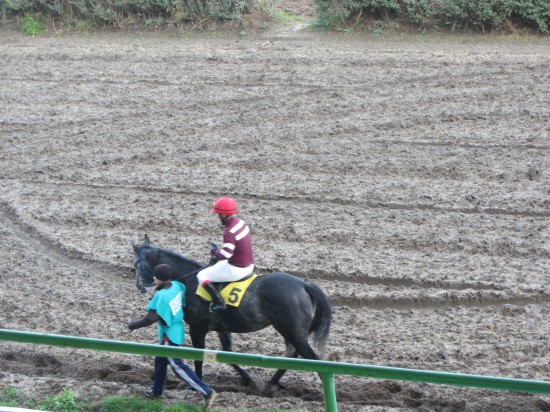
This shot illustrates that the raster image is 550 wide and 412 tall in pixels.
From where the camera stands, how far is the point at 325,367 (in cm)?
621

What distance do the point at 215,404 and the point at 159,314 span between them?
1057 mm

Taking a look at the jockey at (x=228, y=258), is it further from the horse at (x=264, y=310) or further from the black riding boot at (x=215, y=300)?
the horse at (x=264, y=310)

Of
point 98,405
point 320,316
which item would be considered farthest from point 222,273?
point 98,405

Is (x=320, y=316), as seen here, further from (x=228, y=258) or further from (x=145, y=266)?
(x=145, y=266)

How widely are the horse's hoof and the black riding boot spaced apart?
87 cm

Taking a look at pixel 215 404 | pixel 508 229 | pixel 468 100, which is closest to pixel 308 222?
pixel 508 229

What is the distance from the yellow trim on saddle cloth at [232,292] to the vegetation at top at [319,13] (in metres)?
13.4

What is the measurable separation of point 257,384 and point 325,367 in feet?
9.18

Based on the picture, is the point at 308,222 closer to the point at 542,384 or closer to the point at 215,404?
the point at 215,404

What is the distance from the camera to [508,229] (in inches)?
466

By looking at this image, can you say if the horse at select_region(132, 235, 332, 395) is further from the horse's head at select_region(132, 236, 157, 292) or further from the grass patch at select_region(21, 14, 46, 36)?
the grass patch at select_region(21, 14, 46, 36)

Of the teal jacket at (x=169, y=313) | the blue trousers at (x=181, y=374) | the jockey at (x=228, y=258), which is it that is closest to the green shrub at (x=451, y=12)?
the jockey at (x=228, y=258)

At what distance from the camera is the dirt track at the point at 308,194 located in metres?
9.38

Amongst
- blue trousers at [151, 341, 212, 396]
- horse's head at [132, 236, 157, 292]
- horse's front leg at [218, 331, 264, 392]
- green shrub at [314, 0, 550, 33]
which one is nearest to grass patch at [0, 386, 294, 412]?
blue trousers at [151, 341, 212, 396]
